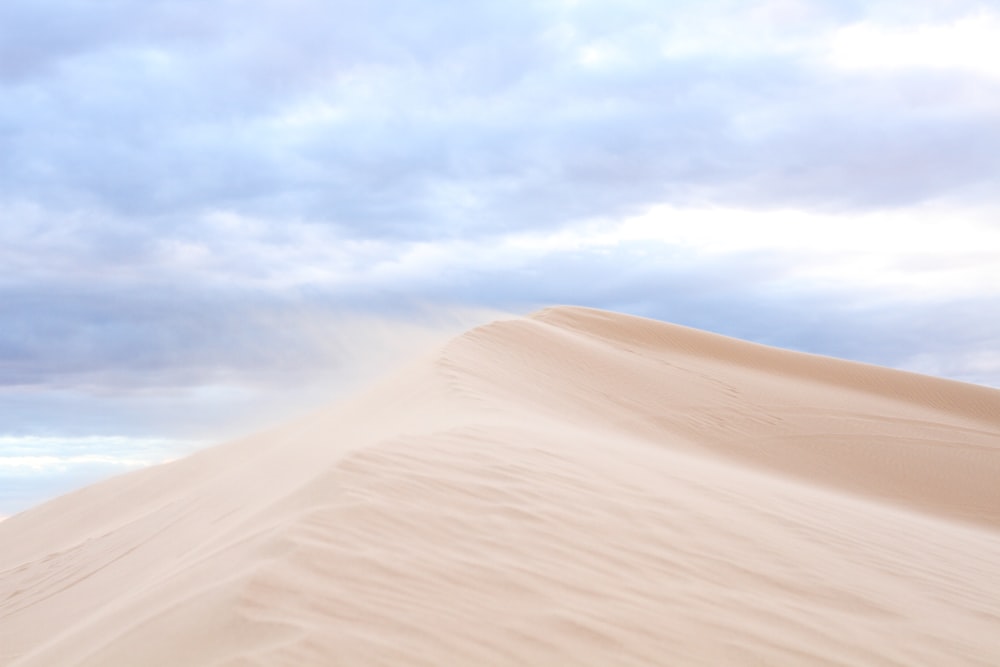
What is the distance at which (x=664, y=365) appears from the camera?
1513 centimetres

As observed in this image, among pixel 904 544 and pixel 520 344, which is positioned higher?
pixel 520 344

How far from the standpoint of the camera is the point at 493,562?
4391 millimetres

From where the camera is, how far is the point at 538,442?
22.9 ft

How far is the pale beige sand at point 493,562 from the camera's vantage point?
3.73 metres

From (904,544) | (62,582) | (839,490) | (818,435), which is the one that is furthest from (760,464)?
(62,582)

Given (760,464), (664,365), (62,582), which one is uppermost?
(664,365)

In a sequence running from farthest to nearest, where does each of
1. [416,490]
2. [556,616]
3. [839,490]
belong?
[839,490]
[416,490]
[556,616]

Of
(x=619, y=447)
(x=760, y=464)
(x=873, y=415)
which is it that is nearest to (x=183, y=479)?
(x=619, y=447)

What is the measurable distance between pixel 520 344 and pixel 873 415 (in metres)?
6.07

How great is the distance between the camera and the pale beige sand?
373 centimetres

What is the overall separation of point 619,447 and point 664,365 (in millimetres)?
7180

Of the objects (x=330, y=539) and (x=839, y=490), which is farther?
(x=839, y=490)

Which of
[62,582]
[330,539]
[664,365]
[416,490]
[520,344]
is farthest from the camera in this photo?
[664,365]

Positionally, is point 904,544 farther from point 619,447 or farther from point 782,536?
point 619,447
